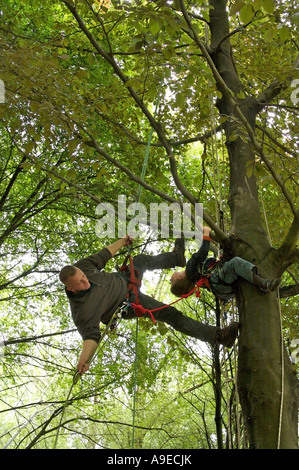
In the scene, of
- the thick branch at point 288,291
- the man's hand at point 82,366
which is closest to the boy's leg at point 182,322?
the thick branch at point 288,291

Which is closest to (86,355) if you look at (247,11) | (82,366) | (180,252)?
(82,366)

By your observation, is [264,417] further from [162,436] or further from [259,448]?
[162,436]

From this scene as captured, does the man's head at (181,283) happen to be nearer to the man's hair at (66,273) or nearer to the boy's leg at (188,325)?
the boy's leg at (188,325)

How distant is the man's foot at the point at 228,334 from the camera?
3.12 m

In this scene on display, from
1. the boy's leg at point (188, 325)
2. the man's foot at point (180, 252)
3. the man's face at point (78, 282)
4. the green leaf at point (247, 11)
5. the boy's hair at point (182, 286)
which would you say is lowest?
the boy's leg at point (188, 325)

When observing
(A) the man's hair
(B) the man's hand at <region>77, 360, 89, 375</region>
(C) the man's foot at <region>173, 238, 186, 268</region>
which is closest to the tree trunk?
(C) the man's foot at <region>173, 238, 186, 268</region>

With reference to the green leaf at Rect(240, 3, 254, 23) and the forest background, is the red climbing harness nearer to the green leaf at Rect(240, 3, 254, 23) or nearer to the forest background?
the forest background

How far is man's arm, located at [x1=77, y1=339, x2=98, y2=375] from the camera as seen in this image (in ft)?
9.89

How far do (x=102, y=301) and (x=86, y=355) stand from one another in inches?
19.8

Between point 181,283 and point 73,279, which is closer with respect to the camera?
point 73,279

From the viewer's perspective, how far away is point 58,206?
7160mm

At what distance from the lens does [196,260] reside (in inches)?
143

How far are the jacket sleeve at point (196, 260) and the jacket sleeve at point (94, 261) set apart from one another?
683mm

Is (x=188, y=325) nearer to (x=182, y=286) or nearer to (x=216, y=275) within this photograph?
(x=182, y=286)
